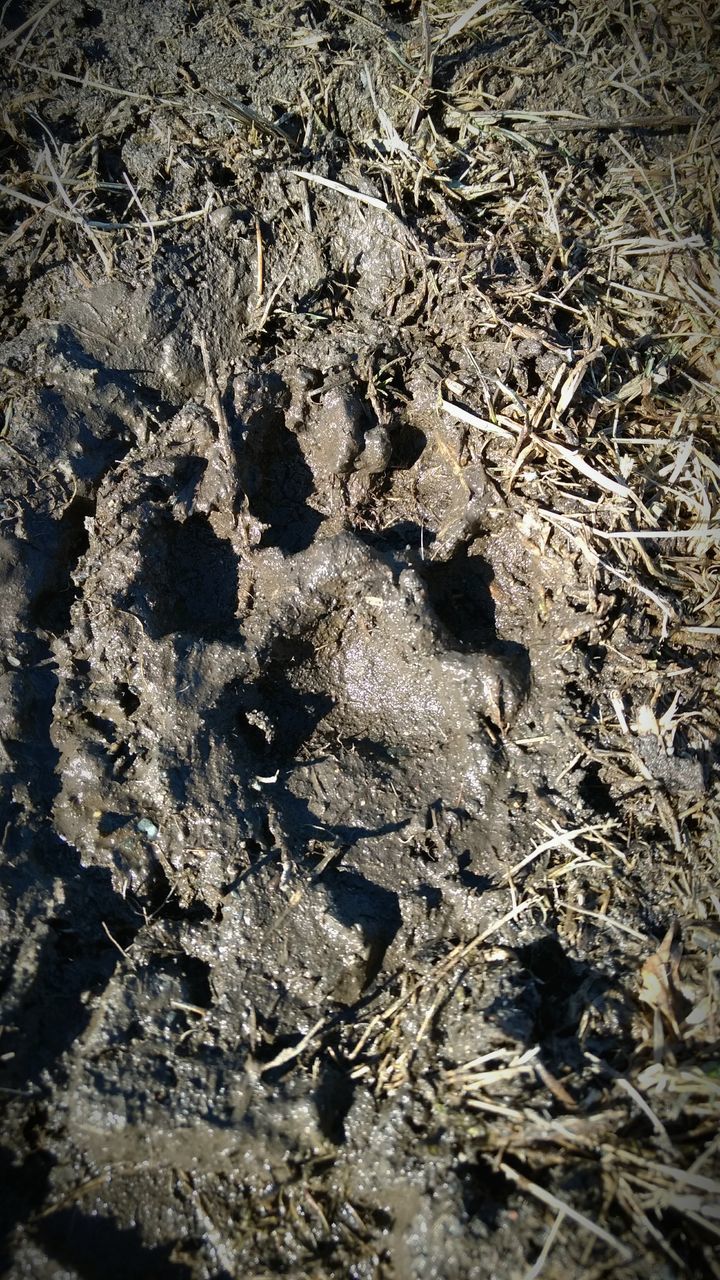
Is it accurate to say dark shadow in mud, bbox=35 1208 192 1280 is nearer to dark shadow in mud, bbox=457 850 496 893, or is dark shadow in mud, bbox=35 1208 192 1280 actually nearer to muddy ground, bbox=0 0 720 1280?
muddy ground, bbox=0 0 720 1280

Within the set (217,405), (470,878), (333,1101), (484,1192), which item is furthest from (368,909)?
(217,405)

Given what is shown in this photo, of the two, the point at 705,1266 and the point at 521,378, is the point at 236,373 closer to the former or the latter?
the point at 521,378

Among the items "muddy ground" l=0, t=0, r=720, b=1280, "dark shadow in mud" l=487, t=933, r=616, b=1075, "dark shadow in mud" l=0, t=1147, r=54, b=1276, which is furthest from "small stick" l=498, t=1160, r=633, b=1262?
"dark shadow in mud" l=0, t=1147, r=54, b=1276

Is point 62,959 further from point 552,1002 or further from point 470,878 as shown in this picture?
point 552,1002

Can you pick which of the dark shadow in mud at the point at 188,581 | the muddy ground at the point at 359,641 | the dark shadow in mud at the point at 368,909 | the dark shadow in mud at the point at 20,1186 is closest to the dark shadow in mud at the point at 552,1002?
the muddy ground at the point at 359,641

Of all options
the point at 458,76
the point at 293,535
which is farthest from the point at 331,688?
the point at 458,76

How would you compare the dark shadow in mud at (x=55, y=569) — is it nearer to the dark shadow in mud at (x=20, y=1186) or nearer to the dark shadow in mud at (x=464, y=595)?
the dark shadow in mud at (x=464, y=595)
